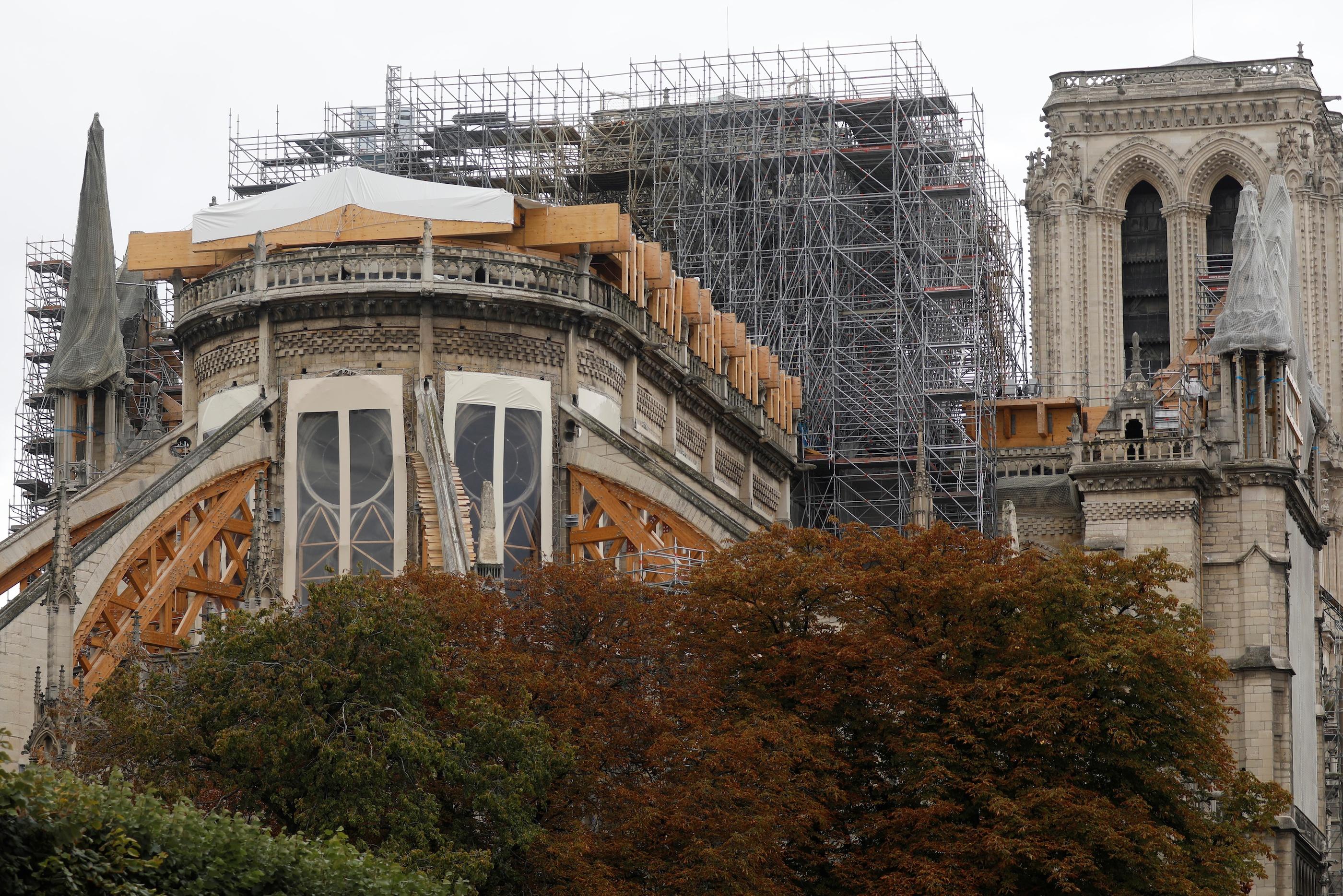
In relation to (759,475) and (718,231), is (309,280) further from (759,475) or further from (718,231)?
(718,231)

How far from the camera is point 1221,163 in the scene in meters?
96.6

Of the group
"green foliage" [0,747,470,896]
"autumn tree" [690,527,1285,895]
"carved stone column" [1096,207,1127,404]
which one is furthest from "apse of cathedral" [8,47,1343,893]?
"carved stone column" [1096,207,1127,404]

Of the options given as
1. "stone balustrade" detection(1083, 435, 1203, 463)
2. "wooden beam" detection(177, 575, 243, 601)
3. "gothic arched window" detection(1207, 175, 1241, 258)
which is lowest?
"wooden beam" detection(177, 575, 243, 601)

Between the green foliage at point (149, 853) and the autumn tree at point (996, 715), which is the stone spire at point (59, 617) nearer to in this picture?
the autumn tree at point (996, 715)

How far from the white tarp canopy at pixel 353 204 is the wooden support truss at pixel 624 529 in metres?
5.92

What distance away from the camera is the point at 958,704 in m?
44.2

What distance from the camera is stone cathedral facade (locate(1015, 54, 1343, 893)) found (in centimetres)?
6384

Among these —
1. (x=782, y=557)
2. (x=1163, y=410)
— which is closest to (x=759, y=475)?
(x=1163, y=410)

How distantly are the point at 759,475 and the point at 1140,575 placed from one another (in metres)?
25.0

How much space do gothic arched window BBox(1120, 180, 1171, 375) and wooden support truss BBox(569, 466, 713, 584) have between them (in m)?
44.1

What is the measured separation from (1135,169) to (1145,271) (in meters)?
3.75

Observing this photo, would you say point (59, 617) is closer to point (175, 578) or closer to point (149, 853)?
point (175, 578)

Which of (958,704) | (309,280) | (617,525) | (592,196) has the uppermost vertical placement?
(592,196)

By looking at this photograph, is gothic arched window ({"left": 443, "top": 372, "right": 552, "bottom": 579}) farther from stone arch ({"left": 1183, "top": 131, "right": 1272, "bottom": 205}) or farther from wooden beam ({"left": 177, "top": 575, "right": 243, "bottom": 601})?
stone arch ({"left": 1183, "top": 131, "right": 1272, "bottom": 205})
